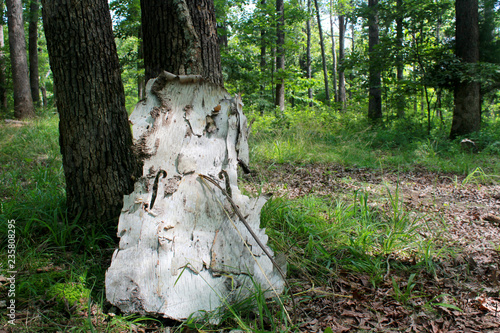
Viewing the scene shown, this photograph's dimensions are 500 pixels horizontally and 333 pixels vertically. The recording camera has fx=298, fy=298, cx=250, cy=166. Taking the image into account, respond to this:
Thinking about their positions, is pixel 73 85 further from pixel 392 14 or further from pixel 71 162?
pixel 392 14

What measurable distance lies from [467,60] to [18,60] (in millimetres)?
10825

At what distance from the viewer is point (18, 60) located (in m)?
7.78

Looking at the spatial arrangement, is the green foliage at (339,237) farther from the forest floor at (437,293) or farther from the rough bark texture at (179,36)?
the rough bark texture at (179,36)

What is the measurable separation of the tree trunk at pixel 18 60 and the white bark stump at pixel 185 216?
7720 millimetres

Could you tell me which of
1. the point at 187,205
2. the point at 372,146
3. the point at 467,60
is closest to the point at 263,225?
the point at 187,205

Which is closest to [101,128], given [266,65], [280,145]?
[280,145]

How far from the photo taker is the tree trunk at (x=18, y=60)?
7.63 metres

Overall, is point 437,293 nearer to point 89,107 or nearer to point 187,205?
point 187,205

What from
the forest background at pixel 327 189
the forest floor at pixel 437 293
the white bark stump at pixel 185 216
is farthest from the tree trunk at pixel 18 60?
the forest floor at pixel 437 293

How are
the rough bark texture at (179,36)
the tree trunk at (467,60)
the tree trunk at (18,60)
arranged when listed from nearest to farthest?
the rough bark texture at (179,36) → the tree trunk at (467,60) → the tree trunk at (18,60)

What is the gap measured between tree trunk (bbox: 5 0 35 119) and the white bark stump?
7720 millimetres

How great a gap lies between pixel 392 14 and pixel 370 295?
25.6 ft

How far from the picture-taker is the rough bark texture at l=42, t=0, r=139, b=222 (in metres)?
2.14

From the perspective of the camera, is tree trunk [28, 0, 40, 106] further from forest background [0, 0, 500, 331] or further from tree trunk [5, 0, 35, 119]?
tree trunk [5, 0, 35, 119]
